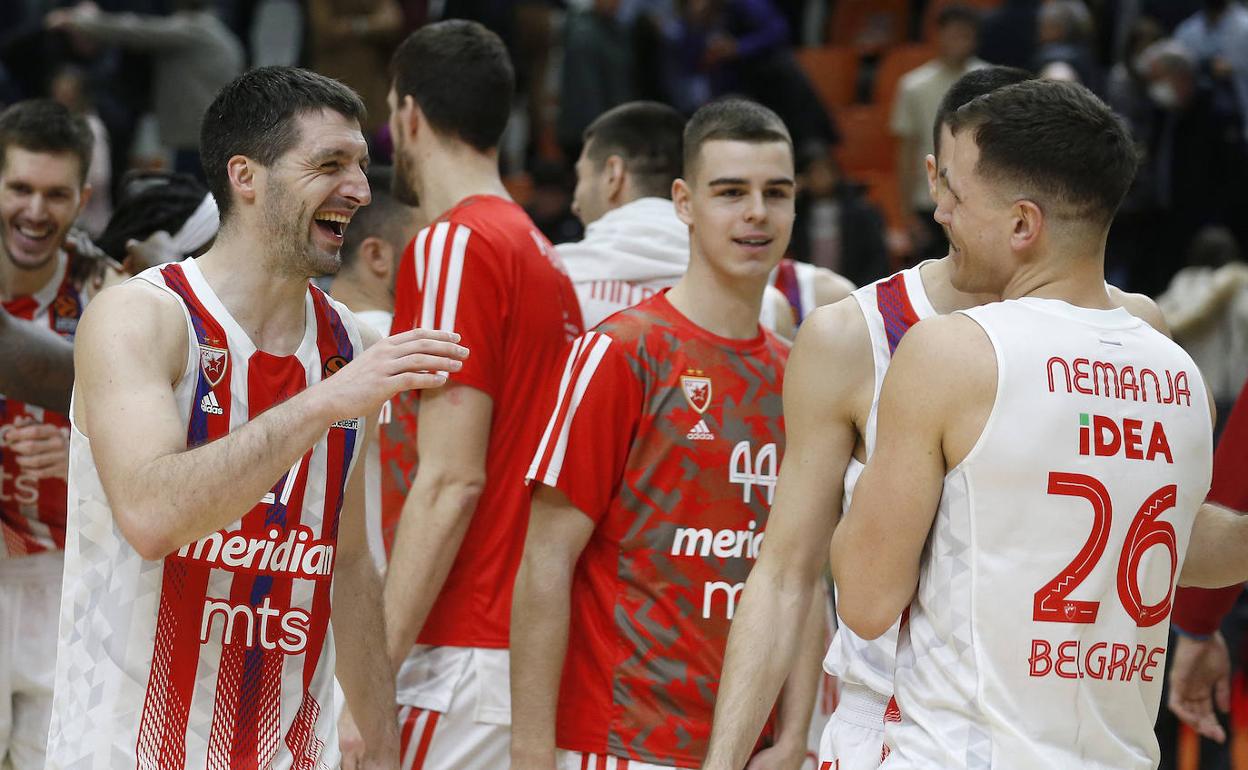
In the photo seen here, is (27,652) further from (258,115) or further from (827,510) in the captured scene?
(827,510)

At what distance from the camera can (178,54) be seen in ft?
44.2

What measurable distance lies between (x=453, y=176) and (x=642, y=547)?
1567 millimetres

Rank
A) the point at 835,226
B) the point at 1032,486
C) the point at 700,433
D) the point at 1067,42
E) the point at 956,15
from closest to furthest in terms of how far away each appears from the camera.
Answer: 1. the point at 1032,486
2. the point at 700,433
3. the point at 835,226
4. the point at 1067,42
5. the point at 956,15

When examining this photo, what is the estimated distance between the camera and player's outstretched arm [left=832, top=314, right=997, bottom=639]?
329 cm

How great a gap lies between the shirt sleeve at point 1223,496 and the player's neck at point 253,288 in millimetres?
2970

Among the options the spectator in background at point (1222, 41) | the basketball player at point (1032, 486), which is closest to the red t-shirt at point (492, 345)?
the basketball player at point (1032, 486)

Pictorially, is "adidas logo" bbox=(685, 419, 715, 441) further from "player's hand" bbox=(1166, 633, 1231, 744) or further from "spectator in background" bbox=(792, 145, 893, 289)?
"spectator in background" bbox=(792, 145, 893, 289)

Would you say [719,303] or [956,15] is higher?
[956,15]

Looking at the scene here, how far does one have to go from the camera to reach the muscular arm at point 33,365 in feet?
16.0

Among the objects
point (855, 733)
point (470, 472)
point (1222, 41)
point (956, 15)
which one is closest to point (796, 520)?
point (855, 733)

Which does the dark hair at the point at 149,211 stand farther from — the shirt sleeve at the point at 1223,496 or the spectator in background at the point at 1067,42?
the spectator in background at the point at 1067,42

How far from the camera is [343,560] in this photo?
429 cm

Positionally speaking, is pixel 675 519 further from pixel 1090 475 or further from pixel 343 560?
pixel 1090 475

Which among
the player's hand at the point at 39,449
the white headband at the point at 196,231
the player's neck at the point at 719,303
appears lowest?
the player's hand at the point at 39,449
